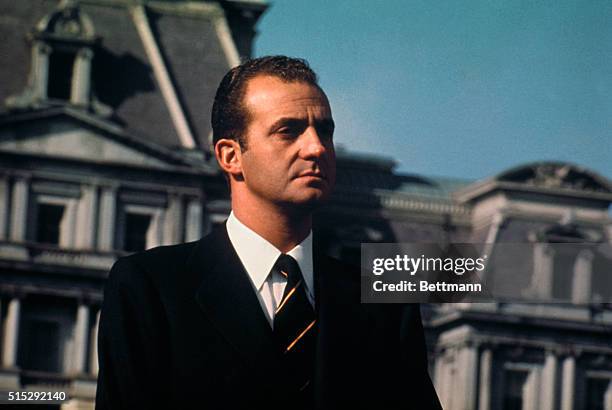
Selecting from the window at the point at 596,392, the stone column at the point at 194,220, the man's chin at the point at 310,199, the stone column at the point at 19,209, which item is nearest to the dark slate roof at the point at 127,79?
the stone column at the point at 194,220

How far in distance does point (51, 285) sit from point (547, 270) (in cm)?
1186

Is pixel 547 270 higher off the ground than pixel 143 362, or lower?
higher

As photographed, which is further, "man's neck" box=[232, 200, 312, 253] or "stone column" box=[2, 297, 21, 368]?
"stone column" box=[2, 297, 21, 368]

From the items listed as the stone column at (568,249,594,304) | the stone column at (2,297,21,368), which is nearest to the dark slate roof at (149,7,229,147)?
the stone column at (2,297,21,368)

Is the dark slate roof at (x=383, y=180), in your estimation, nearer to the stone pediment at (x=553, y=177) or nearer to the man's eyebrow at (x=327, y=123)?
the stone pediment at (x=553, y=177)

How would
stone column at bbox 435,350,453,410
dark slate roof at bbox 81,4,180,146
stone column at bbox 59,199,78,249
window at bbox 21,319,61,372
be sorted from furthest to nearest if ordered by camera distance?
stone column at bbox 435,350,453,410
dark slate roof at bbox 81,4,180,146
stone column at bbox 59,199,78,249
window at bbox 21,319,61,372

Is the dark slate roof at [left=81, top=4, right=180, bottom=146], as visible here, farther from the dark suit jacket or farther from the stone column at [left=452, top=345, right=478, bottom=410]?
the dark suit jacket

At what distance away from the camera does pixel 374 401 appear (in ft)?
15.7

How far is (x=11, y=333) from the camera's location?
37.4m

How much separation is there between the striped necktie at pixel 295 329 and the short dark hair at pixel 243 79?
409 millimetres

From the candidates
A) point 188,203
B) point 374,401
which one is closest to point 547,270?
point 188,203

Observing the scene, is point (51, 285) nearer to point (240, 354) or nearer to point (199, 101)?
point (199, 101)

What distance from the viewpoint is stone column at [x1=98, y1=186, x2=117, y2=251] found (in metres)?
39.3

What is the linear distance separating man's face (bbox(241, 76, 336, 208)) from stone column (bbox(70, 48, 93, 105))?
34654 millimetres
